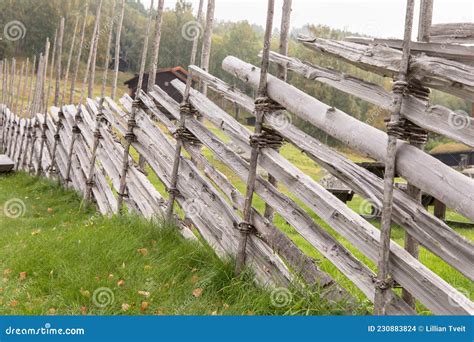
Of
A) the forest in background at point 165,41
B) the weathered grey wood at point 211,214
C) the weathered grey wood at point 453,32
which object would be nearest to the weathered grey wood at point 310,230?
the weathered grey wood at point 211,214

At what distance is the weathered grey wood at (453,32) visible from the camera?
8.55 ft

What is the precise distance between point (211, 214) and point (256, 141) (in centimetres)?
102

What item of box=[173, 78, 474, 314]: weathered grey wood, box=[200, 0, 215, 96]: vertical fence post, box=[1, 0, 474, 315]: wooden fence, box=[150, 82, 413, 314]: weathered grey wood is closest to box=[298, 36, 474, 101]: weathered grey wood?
box=[1, 0, 474, 315]: wooden fence

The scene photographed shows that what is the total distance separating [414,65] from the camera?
2682 mm

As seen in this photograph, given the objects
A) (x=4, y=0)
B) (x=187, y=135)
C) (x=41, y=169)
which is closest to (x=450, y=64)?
(x=187, y=135)

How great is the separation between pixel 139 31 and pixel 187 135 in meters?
68.0

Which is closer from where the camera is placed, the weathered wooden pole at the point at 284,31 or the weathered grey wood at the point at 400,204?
the weathered grey wood at the point at 400,204

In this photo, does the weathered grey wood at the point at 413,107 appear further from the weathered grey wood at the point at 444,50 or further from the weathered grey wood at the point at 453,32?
the weathered grey wood at the point at 453,32

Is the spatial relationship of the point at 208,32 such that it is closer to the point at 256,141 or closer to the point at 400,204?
the point at 256,141

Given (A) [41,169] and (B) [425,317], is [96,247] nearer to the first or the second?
(B) [425,317]

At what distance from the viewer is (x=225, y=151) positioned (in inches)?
179

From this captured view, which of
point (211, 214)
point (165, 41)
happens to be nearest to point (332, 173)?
point (211, 214)

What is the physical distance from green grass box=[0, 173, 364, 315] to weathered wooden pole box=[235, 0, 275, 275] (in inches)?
6.7

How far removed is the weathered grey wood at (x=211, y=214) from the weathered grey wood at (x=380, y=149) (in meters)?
1.09
